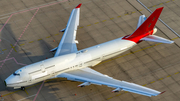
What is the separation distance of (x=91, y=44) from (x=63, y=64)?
46.4ft

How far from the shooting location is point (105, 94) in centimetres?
5594

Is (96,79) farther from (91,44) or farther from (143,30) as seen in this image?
(143,30)

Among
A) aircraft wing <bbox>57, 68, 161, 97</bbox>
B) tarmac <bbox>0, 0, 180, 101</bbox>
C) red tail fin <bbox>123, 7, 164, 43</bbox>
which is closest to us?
aircraft wing <bbox>57, 68, 161, 97</bbox>

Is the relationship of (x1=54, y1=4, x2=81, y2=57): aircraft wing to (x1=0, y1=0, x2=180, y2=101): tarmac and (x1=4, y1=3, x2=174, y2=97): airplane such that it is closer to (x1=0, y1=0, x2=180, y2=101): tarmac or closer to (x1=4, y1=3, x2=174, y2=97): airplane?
(x1=4, y1=3, x2=174, y2=97): airplane

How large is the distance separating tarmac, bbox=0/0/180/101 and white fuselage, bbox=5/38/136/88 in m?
4.16

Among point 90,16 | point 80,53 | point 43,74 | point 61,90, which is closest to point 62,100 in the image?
point 61,90

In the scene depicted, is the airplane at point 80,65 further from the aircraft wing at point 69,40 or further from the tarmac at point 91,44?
the tarmac at point 91,44

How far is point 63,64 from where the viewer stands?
177 ft

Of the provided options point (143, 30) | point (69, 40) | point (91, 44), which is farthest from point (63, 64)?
point (143, 30)

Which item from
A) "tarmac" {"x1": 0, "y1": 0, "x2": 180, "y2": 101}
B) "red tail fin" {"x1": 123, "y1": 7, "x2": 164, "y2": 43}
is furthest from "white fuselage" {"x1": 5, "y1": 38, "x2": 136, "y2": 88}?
"tarmac" {"x1": 0, "y1": 0, "x2": 180, "y2": 101}

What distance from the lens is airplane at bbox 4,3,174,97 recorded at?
5122 cm

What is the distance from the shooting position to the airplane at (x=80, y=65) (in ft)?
168

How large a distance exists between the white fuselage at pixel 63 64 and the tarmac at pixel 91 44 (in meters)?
4.16

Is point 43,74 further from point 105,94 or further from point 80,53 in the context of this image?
point 105,94
